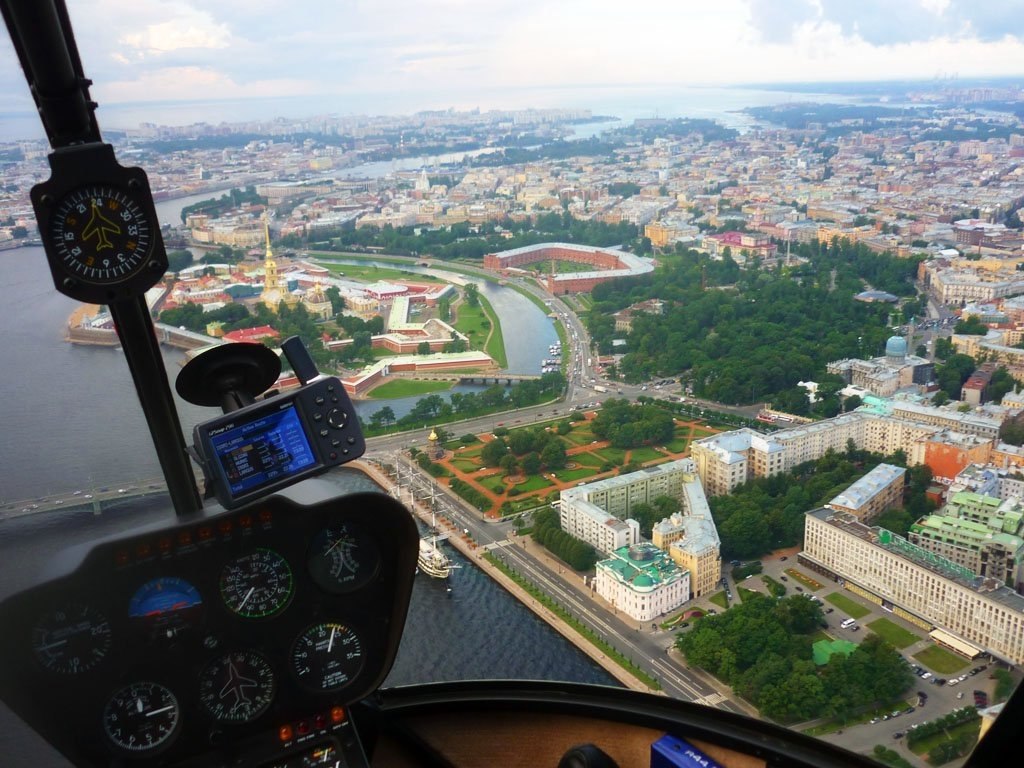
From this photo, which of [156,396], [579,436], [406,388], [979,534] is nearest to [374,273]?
[406,388]

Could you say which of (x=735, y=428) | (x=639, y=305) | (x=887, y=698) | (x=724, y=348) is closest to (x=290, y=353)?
(x=887, y=698)

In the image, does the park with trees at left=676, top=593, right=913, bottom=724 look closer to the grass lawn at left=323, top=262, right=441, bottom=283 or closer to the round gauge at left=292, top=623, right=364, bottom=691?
the round gauge at left=292, top=623, right=364, bottom=691

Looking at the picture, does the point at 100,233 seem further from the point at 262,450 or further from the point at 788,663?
the point at 788,663

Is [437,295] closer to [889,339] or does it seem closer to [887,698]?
[889,339]

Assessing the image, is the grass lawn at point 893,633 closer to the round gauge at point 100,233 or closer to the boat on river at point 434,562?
the boat on river at point 434,562

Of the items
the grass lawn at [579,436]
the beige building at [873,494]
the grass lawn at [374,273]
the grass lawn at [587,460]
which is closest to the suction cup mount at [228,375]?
the beige building at [873,494]
